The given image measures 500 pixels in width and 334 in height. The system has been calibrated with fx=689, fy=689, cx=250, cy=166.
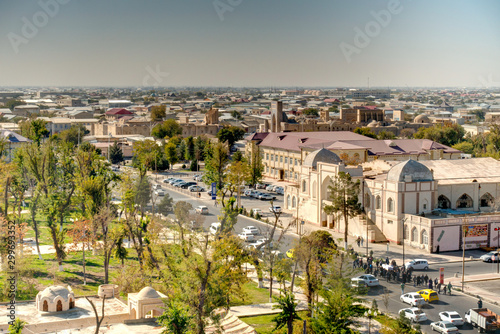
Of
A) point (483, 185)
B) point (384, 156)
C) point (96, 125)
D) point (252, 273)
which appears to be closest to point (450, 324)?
point (252, 273)

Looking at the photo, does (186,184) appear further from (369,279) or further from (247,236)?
(369,279)

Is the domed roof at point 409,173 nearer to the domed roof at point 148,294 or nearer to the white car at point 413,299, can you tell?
the white car at point 413,299

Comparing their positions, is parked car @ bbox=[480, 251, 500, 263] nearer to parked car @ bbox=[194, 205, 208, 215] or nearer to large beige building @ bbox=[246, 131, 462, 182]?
parked car @ bbox=[194, 205, 208, 215]

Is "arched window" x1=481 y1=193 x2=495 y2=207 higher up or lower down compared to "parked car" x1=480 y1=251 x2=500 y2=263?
higher up

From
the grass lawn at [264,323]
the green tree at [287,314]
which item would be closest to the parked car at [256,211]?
the grass lawn at [264,323]

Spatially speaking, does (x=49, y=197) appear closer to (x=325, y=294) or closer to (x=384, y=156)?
(x=325, y=294)

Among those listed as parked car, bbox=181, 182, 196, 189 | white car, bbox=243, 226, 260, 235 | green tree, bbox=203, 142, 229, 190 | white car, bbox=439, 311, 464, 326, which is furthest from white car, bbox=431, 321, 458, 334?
parked car, bbox=181, 182, 196, 189
